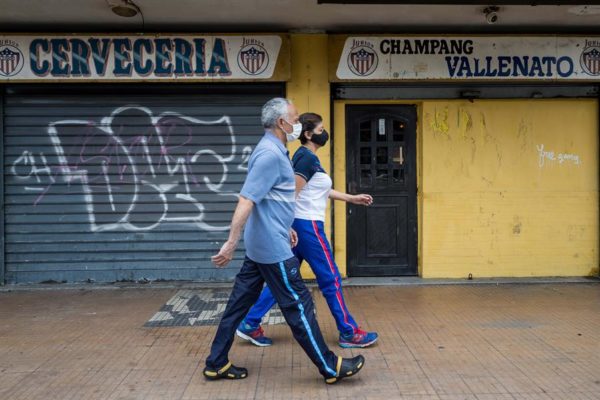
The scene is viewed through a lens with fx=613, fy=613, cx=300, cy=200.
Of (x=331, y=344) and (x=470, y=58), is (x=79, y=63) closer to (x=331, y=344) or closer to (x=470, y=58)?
(x=331, y=344)

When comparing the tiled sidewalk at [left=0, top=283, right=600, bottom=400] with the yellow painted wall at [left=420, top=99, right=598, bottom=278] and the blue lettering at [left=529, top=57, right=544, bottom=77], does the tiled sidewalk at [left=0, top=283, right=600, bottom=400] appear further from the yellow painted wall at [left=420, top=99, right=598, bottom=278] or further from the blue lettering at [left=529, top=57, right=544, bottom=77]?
the blue lettering at [left=529, top=57, right=544, bottom=77]

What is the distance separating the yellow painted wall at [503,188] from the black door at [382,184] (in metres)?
0.13

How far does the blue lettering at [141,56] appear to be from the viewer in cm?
764

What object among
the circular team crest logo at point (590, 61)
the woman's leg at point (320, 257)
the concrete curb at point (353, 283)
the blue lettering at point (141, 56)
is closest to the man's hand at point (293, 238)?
the woman's leg at point (320, 257)

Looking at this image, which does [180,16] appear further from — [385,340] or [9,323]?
[385,340]

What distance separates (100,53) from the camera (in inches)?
301

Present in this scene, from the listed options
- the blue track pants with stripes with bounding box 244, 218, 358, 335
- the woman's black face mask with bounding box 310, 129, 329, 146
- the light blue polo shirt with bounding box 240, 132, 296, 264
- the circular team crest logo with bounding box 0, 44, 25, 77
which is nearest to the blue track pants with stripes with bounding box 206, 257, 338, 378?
the light blue polo shirt with bounding box 240, 132, 296, 264

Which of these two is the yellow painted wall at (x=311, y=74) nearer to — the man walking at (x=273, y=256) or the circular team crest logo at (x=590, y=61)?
the circular team crest logo at (x=590, y=61)

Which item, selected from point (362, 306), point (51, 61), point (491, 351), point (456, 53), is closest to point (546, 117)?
point (456, 53)

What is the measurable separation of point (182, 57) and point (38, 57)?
1782mm

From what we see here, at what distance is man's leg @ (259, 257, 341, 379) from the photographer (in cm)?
413

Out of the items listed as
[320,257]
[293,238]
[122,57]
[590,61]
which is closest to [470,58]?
[590,61]

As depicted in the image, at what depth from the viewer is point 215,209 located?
26.3 ft

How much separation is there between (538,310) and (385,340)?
6.84 ft
